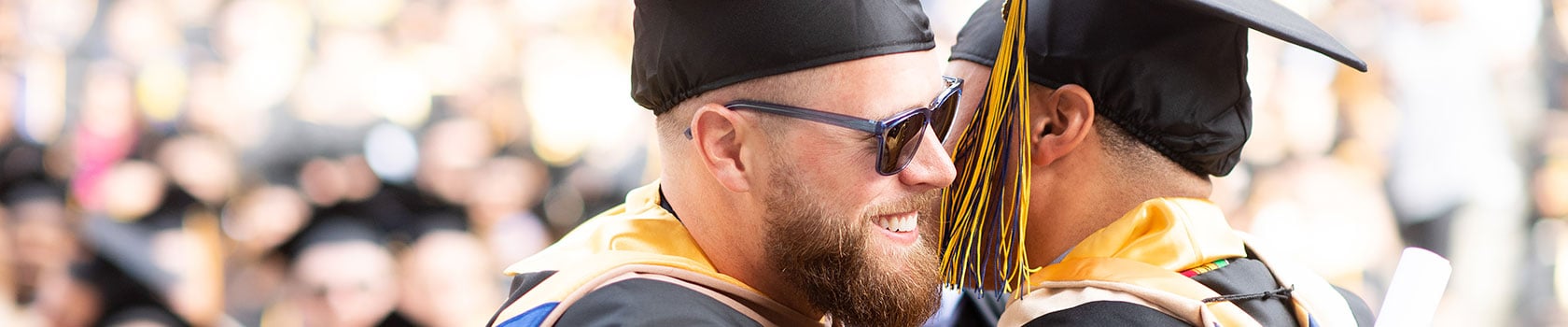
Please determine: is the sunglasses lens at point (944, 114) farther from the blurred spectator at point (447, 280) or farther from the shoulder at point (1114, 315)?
the blurred spectator at point (447, 280)

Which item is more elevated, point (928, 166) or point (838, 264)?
point (928, 166)

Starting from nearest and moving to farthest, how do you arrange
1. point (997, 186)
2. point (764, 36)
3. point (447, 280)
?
point (764, 36) → point (997, 186) → point (447, 280)

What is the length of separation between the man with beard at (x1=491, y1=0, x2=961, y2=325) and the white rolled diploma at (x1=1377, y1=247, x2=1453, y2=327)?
2.05 feet

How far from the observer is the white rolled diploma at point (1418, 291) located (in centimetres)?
159

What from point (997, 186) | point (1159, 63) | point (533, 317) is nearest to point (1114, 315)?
point (997, 186)

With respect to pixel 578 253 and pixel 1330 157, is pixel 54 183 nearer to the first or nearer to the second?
pixel 578 253

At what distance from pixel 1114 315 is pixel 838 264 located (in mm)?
388

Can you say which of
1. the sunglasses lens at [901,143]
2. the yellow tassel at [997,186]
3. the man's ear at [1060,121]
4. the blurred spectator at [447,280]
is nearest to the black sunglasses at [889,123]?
the sunglasses lens at [901,143]

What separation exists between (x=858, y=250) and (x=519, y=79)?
196cm

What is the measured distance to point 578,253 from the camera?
1.70 metres

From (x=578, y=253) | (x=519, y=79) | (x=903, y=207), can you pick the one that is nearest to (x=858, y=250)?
(x=903, y=207)

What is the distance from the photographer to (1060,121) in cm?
191

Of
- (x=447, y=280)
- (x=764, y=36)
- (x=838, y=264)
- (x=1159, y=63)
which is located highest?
(x=764, y=36)

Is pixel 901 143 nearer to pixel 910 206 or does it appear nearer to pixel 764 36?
pixel 910 206
